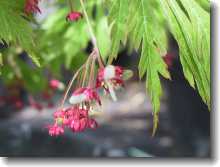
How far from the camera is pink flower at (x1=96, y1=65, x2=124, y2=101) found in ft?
2.49

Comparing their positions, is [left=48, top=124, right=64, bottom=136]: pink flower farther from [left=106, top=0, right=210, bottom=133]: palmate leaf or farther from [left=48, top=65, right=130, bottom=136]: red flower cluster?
[left=106, top=0, right=210, bottom=133]: palmate leaf

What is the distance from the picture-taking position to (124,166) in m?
1.43

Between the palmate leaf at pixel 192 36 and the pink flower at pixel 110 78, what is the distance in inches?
3.8

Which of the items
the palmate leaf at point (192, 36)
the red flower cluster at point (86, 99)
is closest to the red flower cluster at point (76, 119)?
the red flower cluster at point (86, 99)

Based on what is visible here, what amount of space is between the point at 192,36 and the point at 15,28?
245 millimetres

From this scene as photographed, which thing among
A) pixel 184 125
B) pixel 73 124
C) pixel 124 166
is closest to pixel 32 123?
pixel 184 125

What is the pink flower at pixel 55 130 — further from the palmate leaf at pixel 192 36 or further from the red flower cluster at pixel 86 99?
the palmate leaf at pixel 192 36

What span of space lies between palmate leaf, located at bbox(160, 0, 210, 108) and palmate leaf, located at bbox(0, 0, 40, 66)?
191 mm

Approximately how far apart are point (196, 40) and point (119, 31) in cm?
11

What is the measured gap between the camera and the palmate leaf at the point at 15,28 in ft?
2.72

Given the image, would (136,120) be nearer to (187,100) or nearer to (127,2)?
(187,100)

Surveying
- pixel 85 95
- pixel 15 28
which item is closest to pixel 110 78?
pixel 85 95

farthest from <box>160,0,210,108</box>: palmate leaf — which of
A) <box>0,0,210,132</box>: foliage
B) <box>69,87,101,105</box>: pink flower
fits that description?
<box>69,87,101,105</box>: pink flower

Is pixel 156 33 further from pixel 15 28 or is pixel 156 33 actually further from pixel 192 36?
pixel 15 28
